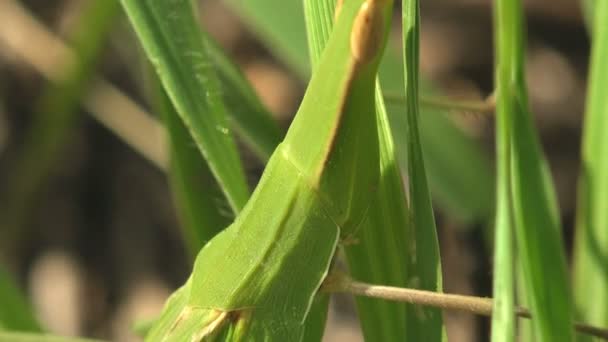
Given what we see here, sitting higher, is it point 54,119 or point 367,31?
point 367,31

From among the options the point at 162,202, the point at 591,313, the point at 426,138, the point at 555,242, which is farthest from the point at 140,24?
the point at 162,202

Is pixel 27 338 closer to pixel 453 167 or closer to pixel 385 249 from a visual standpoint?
pixel 385 249

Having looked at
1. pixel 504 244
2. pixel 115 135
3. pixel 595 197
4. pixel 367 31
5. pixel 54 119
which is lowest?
pixel 115 135

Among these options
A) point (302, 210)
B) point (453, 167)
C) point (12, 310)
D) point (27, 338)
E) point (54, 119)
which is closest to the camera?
point (302, 210)

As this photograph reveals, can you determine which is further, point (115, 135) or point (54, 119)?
point (115, 135)

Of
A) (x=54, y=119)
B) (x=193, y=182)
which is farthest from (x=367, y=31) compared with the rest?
(x=54, y=119)

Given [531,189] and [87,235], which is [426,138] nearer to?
[531,189]

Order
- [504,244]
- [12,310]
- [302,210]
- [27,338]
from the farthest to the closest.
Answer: [12,310]
[27,338]
[302,210]
[504,244]

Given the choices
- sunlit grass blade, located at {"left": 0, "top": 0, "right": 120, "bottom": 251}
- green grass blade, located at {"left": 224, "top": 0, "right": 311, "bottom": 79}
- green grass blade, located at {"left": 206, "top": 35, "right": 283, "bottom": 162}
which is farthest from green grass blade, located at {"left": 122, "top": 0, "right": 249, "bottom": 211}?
sunlit grass blade, located at {"left": 0, "top": 0, "right": 120, "bottom": 251}

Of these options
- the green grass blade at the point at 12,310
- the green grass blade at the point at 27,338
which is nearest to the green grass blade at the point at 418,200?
the green grass blade at the point at 27,338
